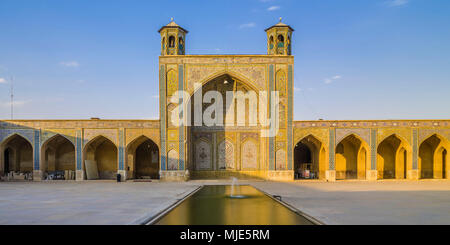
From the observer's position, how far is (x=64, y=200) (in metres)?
10.4

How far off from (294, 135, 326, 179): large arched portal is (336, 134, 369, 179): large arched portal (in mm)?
1289

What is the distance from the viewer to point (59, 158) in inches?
845

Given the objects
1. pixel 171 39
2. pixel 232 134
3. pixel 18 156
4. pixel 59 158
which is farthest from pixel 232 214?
pixel 18 156

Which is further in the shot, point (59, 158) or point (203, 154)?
point (59, 158)

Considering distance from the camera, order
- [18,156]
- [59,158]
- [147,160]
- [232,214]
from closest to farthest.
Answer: [232,214], [18,156], [59,158], [147,160]

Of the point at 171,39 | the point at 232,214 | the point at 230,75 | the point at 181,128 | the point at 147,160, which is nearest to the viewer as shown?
the point at 232,214

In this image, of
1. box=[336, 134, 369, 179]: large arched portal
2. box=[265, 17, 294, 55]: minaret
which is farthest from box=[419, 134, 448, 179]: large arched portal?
box=[265, 17, 294, 55]: minaret

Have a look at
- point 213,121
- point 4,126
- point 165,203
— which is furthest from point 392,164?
point 4,126

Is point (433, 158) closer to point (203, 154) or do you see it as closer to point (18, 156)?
point (203, 154)

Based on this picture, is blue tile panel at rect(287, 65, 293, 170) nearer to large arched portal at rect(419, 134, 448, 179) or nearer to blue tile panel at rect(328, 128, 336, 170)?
blue tile panel at rect(328, 128, 336, 170)

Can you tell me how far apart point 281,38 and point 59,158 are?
47.5 ft

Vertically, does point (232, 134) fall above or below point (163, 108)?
below

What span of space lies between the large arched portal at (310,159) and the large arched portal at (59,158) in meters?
13.1
